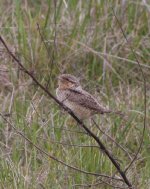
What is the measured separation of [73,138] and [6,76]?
1.34 metres

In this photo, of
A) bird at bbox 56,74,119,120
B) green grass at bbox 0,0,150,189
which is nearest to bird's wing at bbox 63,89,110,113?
bird at bbox 56,74,119,120

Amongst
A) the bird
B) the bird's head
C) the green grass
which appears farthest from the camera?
the green grass

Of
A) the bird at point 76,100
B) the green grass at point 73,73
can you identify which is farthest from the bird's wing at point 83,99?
the green grass at point 73,73

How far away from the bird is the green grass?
0.44 metres

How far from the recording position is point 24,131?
18.7 feet

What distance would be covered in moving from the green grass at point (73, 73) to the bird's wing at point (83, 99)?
471 mm

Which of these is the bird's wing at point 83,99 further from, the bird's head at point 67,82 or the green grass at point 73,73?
the green grass at point 73,73

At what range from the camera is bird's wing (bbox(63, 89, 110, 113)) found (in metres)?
4.85

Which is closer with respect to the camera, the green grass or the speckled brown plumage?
the speckled brown plumage

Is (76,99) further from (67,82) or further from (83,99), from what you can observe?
(67,82)

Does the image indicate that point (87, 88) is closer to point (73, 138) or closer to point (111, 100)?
point (111, 100)

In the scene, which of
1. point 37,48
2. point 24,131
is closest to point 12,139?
point 24,131

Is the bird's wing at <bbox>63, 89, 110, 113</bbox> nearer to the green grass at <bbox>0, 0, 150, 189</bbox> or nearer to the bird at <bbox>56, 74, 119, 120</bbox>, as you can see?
the bird at <bbox>56, 74, 119, 120</bbox>

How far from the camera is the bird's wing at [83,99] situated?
4848mm
